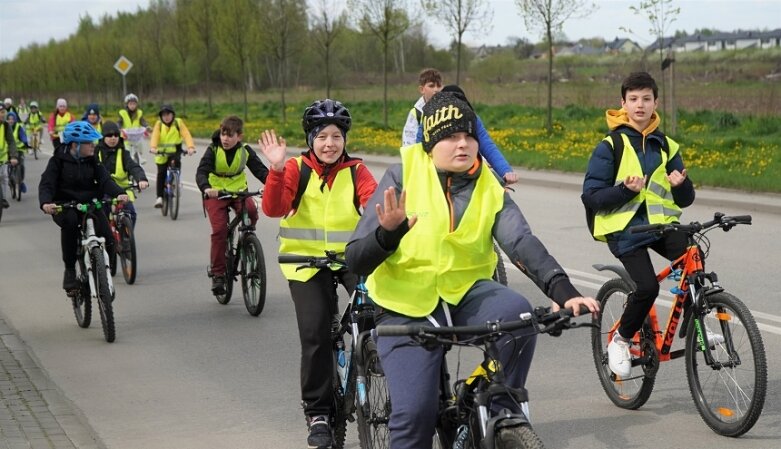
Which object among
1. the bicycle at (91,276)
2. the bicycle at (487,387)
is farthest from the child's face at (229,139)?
the bicycle at (487,387)

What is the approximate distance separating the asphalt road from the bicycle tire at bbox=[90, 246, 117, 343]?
11 centimetres

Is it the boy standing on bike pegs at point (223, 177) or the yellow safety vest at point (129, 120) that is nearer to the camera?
the boy standing on bike pegs at point (223, 177)

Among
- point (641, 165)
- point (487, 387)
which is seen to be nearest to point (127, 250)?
point (641, 165)

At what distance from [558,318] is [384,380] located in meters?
1.10

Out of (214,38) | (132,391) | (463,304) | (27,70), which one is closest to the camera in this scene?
(463,304)

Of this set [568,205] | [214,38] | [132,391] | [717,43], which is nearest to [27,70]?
[214,38]

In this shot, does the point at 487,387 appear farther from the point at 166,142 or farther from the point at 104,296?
the point at 166,142

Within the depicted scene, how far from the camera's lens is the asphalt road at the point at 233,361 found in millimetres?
6586

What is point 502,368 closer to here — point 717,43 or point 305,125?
point 305,125

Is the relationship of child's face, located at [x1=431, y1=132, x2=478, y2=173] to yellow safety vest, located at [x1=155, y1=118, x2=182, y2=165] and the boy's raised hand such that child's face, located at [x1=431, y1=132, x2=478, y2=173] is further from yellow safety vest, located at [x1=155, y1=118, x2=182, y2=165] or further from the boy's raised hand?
yellow safety vest, located at [x1=155, y1=118, x2=182, y2=165]

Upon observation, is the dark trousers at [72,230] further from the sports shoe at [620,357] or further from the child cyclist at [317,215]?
the sports shoe at [620,357]

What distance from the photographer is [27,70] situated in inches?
4823

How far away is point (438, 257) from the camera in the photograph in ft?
14.1

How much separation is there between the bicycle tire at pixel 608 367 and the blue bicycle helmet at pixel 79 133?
192 inches
